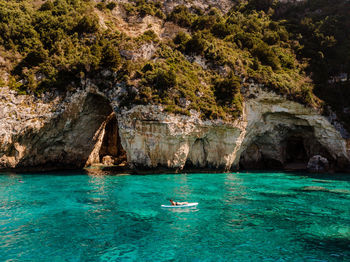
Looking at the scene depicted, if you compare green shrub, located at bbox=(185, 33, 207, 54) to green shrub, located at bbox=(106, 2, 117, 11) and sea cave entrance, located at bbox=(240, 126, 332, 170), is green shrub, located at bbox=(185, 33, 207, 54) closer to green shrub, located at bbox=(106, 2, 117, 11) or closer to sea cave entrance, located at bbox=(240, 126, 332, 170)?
sea cave entrance, located at bbox=(240, 126, 332, 170)

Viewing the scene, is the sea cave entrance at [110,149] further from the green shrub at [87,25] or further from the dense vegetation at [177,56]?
the green shrub at [87,25]

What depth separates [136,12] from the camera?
53.1m

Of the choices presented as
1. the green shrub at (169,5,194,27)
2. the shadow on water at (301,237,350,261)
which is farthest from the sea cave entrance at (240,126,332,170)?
the shadow on water at (301,237,350,261)

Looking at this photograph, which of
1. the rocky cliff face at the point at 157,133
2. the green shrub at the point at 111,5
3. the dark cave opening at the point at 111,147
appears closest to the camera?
the rocky cliff face at the point at 157,133

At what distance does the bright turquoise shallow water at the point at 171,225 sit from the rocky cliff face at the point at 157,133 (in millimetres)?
10417

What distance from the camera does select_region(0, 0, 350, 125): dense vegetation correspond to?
35.0m

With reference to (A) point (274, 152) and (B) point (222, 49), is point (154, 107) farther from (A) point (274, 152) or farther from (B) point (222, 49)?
(A) point (274, 152)

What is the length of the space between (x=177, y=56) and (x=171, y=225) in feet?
Result: 103

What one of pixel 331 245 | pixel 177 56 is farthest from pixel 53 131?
pixel 331 245

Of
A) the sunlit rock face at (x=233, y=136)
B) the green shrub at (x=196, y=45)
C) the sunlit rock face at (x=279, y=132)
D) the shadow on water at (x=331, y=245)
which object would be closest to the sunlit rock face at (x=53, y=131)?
the sunlit rock face at (x=233, y=136)

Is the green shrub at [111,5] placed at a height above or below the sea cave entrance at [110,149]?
above

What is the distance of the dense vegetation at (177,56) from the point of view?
35.0m

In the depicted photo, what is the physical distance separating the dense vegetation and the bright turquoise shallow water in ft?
52.1

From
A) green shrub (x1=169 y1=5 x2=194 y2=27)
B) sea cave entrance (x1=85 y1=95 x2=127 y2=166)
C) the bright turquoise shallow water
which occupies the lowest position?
the bright turquoise shallow water
